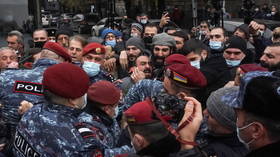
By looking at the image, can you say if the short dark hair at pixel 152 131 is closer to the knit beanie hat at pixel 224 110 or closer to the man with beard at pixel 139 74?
the knit beanie hat at pixel 224 110

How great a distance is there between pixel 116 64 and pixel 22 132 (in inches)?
136

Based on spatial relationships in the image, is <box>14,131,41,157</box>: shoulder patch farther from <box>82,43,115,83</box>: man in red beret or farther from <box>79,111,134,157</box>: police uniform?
<box>82,43,115,83</box>: man in red beret

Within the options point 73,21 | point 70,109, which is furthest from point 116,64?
point 73,21

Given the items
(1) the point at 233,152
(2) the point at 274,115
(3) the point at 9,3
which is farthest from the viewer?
(3) the point at 9,3

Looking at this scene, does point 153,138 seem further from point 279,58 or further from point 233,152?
point 279,58

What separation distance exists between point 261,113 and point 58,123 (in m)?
1.24

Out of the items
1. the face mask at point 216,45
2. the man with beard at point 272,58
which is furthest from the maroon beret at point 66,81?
the face mask at point 216,45

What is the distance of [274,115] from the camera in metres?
2.02

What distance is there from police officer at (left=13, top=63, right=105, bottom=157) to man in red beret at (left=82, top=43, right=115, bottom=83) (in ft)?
6.92

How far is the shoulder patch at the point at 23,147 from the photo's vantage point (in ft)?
8.50

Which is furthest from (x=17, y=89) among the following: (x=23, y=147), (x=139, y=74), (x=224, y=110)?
(x=224, y=110)

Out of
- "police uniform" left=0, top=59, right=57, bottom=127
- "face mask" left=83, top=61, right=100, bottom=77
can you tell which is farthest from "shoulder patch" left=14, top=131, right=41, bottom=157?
"face mask" left=83, top=61, right=100, bottom=77

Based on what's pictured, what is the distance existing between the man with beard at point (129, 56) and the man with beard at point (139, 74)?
784mm

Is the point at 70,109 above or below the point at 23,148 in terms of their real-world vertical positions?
above
